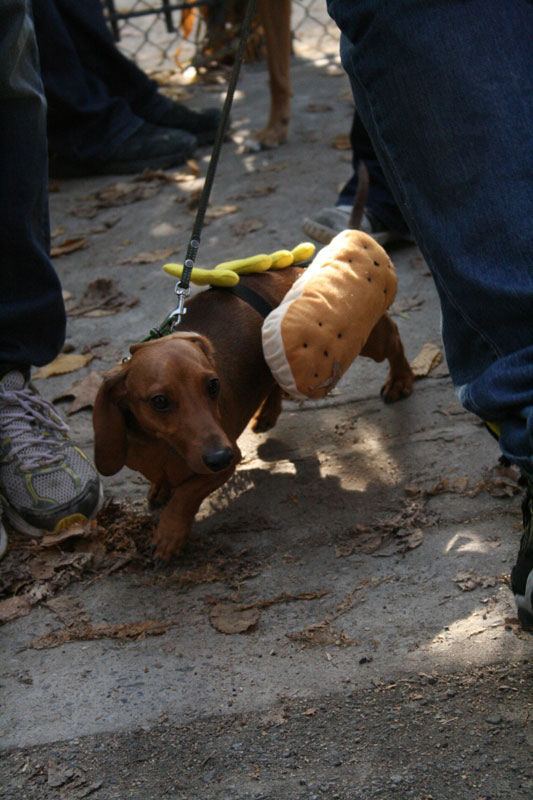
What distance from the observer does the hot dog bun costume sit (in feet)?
7.99

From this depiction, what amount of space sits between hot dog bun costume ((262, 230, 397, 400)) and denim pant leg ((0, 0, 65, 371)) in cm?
76

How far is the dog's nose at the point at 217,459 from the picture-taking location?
215cm

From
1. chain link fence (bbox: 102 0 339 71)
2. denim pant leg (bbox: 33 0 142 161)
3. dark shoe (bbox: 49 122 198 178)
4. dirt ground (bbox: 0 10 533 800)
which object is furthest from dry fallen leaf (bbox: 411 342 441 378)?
chain link fence (bbox: 102 0 339 71)

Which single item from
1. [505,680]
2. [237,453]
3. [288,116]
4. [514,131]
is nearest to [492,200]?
[514,131]

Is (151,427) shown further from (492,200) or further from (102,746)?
(492,200)

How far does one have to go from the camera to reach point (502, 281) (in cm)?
163

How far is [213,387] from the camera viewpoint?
227cm

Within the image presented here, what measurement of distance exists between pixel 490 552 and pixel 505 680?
17.8 inches

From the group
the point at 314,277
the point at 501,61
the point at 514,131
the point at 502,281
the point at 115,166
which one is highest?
the point at 501,61

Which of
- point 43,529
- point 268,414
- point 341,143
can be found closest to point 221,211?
point 341,143

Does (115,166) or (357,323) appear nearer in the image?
(357,323)

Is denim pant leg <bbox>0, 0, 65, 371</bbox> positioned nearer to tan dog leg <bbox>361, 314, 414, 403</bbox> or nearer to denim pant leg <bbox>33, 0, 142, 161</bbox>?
tan dog leg <bbox>361, 314, 414, 403</bbox>

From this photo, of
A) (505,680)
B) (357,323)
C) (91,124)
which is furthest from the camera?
(91,124)

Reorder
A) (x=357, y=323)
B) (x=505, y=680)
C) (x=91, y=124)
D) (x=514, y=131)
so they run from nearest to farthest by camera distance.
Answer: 1. (x=514, y=131)
2. (x=505, y=680)
3. (x=357, y=323)
4. (x=91, y=124)
